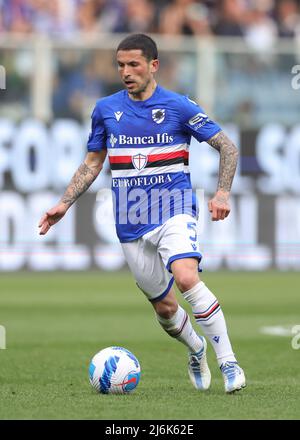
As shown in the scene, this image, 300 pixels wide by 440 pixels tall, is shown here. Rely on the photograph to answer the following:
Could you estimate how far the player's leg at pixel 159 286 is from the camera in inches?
320

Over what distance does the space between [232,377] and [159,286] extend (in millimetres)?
928

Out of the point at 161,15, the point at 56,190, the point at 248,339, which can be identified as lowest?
the point at 248,339

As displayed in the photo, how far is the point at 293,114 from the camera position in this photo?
20.5 metres

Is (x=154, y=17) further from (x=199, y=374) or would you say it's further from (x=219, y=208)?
(x=219, y=208)

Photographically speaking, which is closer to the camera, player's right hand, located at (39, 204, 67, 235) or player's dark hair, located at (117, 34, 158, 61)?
player's dark hair, located at (117, 34, 158, 61)

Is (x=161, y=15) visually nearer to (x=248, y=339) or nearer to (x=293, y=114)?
(x=293, y=114)

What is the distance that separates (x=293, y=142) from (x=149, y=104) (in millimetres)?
12366

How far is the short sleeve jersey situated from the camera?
26.4ft

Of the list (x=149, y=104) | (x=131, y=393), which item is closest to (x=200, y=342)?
(x=131, y=393)

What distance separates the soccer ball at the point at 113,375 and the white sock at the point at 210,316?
1.96ft

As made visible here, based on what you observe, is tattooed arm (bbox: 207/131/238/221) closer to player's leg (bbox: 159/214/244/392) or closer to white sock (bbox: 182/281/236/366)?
player's leg (bbox: 159/214/244/392)

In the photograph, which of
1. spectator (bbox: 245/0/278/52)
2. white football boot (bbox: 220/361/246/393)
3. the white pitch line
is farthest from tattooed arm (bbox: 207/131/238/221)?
spectator (bbox: 245/0/278/52)

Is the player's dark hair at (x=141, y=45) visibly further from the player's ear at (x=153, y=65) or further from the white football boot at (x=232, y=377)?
the white football boot at (x=232, y=377)

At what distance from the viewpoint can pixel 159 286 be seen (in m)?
8.12
